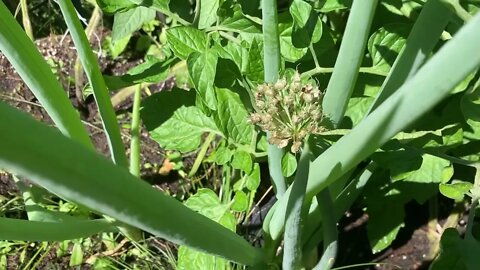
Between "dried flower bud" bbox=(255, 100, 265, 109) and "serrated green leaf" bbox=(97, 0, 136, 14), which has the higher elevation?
"serrated green leaf" bbox=(97, 0, 136, 14)

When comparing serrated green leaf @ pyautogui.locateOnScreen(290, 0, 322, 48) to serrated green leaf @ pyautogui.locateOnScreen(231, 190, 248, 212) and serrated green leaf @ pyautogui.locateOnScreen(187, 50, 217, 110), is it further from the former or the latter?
serrated green leaf @ pyautogui.locateOnScreen(231, 190, 248, 212)

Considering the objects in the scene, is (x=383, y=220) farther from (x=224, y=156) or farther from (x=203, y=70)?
(x=203, y=70)

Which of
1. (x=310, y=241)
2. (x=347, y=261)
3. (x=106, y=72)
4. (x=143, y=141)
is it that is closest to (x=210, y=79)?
(x=310, y=241)

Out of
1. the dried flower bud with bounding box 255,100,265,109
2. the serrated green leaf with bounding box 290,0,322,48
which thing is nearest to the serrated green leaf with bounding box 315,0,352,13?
the serrated green leaf with bounding box 290,0,322,48

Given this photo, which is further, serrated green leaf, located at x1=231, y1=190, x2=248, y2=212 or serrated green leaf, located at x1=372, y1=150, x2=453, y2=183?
serrated green leaf, located at x1=231, y1=190, x2=248, y2=212

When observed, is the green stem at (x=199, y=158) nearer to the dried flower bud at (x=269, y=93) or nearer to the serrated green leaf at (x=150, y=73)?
the serrated green leaf at (x=150, y=73)
